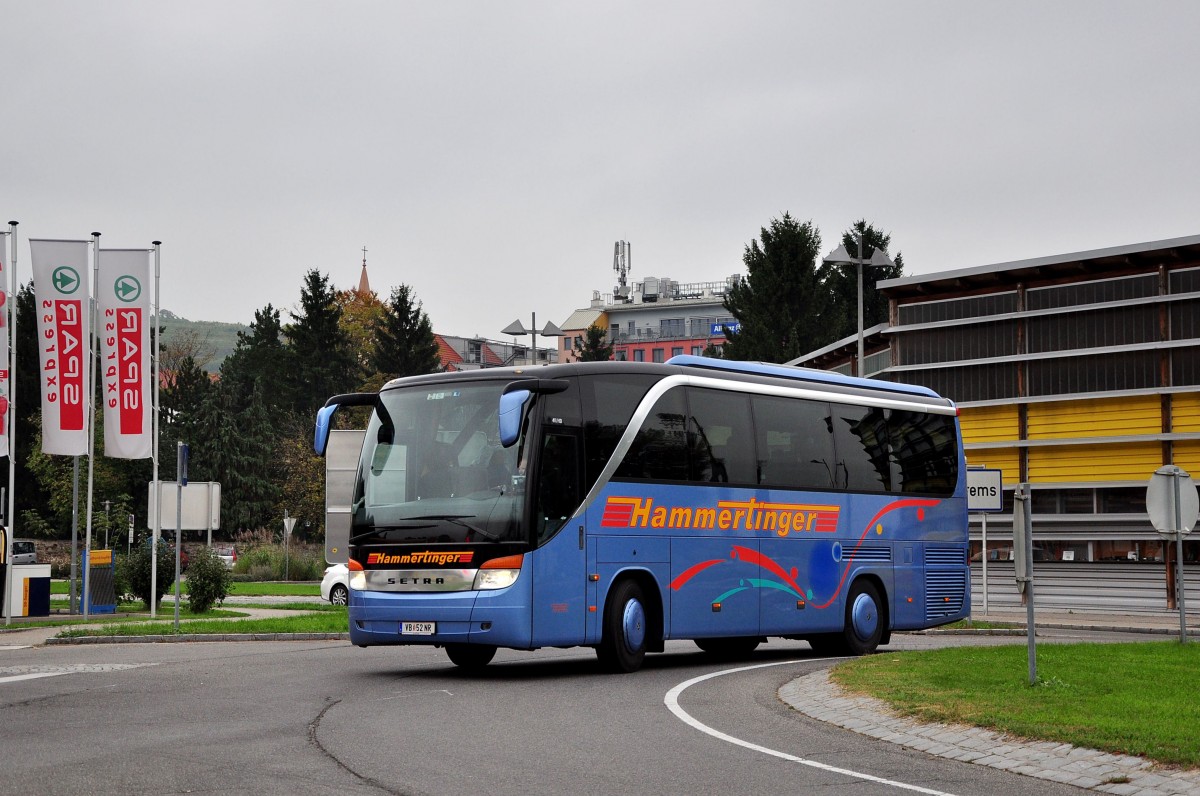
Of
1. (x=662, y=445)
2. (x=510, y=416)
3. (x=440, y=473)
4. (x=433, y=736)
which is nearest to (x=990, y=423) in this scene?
(x=662, y=445)

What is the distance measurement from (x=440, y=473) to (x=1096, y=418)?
913 inches

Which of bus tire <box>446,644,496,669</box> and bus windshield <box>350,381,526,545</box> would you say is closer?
bus windshield <box>350,381,526,545</box>

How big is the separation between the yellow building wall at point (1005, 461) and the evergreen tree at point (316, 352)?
71.2m

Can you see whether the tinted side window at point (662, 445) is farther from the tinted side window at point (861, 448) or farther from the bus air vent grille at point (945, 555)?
the bus air vent grille at point (945, 555)

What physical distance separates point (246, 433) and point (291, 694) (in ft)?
279

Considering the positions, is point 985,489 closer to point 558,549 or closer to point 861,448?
point 861,448

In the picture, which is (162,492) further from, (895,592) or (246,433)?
(246,433)

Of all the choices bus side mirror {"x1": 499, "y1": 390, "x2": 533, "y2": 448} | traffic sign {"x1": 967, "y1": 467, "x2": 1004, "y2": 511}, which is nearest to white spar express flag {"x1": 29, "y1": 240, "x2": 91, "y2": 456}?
bus side mirror {"x1": 499, "y1": 390, "x2": 533, "y2": 448}

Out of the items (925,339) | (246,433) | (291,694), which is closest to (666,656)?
(291,694)

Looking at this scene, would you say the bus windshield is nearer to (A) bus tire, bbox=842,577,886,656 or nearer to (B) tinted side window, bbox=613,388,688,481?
(B) tinted side window, bbox=613,388,688,481

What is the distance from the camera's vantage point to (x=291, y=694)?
1451 centimetres

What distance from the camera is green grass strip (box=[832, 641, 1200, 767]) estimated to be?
34.3 feet

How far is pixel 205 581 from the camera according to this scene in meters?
31.9

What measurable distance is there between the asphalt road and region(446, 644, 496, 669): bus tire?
0.64 feet
